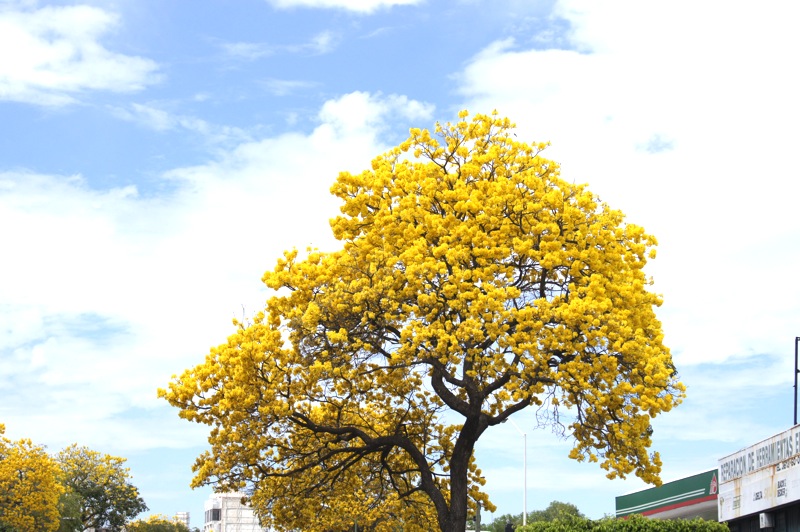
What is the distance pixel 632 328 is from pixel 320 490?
1003cm

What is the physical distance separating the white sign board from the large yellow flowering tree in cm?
839

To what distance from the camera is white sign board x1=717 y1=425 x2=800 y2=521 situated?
31344mm

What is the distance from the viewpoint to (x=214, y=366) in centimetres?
2630

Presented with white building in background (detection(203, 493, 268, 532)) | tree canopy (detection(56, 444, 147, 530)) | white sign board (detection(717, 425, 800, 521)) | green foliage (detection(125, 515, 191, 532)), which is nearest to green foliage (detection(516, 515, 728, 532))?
white sign board (detection(717, 425, 800, 521))

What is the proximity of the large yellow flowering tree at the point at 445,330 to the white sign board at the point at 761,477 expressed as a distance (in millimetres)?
8385

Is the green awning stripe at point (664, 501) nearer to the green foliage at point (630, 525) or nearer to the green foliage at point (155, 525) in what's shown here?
the green foliage at point (630, 525)

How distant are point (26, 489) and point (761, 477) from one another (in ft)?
139

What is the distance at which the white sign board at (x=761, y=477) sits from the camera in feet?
103

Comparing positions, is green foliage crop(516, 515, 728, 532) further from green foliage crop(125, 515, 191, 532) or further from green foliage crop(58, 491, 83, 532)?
green foliage crop(125, 515, 191, 532)

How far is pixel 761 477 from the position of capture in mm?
34094

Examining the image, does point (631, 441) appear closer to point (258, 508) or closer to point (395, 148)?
point (395, 148)

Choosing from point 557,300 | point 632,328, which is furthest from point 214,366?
point 632,328

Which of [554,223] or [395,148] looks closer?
[554,223]

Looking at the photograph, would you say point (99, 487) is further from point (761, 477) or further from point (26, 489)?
point (761, 477)
